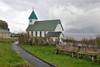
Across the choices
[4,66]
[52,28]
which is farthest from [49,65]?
[52,28]

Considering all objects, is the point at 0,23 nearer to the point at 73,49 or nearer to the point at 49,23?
the point at 49,23

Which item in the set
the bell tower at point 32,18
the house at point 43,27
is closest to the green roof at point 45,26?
the house at point 43,27

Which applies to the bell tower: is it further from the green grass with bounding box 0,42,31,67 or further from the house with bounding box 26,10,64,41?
the green grass with bounding box 0,42,31,67

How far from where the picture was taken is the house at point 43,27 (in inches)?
1559

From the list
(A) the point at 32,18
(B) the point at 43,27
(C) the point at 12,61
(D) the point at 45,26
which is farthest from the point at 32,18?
(C) the point at 12,61

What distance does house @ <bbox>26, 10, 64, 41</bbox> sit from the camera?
39.6m

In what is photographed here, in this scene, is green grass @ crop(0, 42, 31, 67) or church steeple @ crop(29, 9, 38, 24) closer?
green grass @ crop(0, 42, 31, 67)

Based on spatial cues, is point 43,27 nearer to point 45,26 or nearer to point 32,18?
point 45,26

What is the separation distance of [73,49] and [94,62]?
301 cm

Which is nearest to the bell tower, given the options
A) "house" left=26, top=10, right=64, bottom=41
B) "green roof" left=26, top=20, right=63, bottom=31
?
"house" left=26, top=10, right=64, bottom=41

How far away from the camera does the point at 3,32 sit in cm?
5859

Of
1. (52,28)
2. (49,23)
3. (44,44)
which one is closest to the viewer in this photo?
(44,44)

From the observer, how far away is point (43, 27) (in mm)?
44000

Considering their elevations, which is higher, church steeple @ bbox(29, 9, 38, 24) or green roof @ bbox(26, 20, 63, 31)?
church steeple @ bbox(29, 9, 38, 24)
